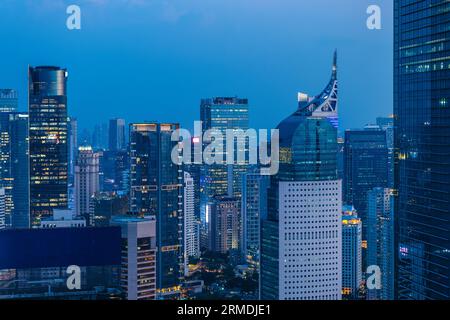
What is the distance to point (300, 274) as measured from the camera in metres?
7.57

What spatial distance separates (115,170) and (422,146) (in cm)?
541

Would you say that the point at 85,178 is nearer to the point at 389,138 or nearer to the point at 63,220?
the point at 63,220

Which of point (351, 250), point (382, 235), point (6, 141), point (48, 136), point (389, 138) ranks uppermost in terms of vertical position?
point (48, 136)

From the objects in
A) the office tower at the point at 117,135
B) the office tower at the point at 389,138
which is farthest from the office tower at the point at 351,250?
the office tower at the point at 117,135

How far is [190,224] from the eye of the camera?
31.7ft

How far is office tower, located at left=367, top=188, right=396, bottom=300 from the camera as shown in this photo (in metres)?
6.22

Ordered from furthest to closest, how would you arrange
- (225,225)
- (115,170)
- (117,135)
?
(115,170)
(225,225)
(117,135)

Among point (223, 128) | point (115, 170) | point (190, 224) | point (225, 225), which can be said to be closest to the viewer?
point (223, 128)

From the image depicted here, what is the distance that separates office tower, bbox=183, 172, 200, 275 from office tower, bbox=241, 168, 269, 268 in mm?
751

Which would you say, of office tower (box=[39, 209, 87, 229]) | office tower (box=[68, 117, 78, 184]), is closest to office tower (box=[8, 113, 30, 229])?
office tower (box=[39, 209, 87, 229])

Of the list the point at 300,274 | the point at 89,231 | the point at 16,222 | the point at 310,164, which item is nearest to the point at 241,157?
the point at 310,164

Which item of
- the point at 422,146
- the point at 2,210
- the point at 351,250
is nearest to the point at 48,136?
the point at 2,210

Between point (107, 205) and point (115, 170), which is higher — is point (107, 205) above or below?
below
